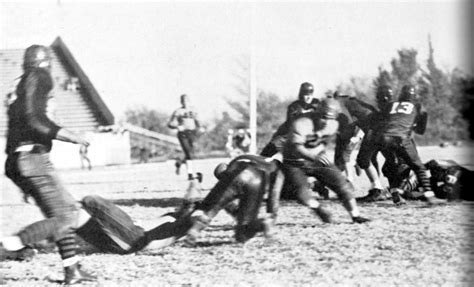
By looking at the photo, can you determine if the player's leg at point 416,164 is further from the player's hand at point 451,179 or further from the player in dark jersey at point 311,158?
the player in dark jersey at point 311,158

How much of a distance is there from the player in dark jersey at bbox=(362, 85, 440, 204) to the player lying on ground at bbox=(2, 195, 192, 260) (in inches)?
77.3

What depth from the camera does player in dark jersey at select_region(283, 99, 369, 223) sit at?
4.14 meters

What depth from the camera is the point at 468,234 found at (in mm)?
3791

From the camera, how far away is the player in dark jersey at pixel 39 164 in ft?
10.3

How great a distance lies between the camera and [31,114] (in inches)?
123

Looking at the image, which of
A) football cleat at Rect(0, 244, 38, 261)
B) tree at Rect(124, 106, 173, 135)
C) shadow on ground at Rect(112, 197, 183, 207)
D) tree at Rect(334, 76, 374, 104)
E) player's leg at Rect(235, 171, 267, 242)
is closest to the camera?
football cleat at Rect(0, 244, 38, 261)

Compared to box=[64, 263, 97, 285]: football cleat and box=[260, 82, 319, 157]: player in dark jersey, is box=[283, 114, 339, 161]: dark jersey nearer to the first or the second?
box=[260, 82, 319, 157]: player in dark jersey

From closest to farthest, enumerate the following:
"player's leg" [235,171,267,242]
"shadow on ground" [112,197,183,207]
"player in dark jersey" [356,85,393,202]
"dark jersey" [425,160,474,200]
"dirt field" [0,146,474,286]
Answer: "dirt field" [0,146,474,286]
"player's leg" [235,171,267,242]
"player in dark jersey" [356,85,393,202]
"dark jersey" [425,160,474,200]
"shadow on ground" [112,197,183,207]

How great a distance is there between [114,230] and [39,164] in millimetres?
718

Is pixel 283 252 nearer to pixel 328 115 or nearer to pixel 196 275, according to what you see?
pixel 196 275

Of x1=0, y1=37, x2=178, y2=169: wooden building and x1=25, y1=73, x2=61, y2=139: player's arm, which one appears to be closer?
x1=25, y1=73, x2=61, y2=139: player's arm

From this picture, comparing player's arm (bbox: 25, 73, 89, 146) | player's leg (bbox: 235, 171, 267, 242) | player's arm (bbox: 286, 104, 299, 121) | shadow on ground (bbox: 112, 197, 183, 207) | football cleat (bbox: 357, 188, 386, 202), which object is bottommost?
shadow on ground (bbox: 112, 197, 183, 207)

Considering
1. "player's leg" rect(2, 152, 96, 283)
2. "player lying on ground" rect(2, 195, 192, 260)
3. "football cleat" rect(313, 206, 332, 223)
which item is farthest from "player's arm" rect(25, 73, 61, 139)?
"football cleat" rect(313, 206, 332, 223)

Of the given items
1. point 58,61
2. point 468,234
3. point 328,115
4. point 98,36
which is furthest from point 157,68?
point 58,61
